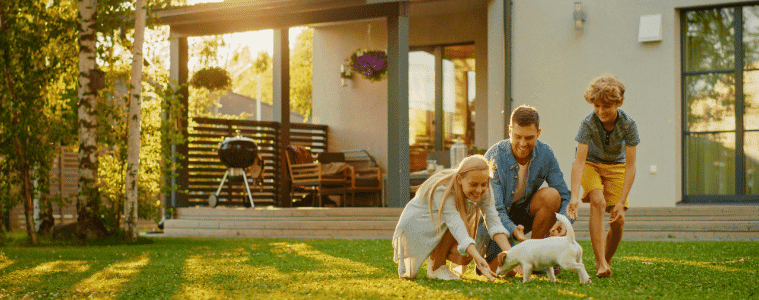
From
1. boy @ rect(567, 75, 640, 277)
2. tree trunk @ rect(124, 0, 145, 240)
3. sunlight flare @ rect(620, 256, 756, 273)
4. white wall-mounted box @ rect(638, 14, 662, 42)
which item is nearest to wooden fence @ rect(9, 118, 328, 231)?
tree trunk @ rect(124, 0, 145, 240)

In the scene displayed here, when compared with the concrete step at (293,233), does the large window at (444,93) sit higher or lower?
higher

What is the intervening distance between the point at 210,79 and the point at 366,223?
400 centimetres

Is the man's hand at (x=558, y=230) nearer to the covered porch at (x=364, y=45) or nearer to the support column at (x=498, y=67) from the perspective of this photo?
the covered porch at (x=364, y=45)

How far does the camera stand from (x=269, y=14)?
10.1 m

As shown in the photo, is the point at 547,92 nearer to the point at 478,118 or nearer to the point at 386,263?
the point at 478,118

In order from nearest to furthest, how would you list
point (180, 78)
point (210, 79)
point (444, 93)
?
1. point (180, 78)
2. point (210, 79)
3. point (444, 93)

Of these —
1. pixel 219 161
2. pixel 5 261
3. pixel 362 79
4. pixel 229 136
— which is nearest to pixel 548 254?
pixel 5 261

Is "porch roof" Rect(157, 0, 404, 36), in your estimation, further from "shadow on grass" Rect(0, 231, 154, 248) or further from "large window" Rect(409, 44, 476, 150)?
"shadow on grass" Rect(0, 231, 154, 248)

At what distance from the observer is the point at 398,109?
30.0 ft

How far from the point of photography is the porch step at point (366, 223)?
309 inches

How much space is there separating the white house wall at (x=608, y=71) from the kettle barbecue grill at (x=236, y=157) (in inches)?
151

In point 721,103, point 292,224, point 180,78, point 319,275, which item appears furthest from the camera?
point 180,78

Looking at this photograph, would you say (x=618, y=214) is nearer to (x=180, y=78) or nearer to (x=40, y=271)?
(x=40, y=271)

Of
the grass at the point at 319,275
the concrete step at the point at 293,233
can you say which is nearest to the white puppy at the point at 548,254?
the grass at the point at 319,275
